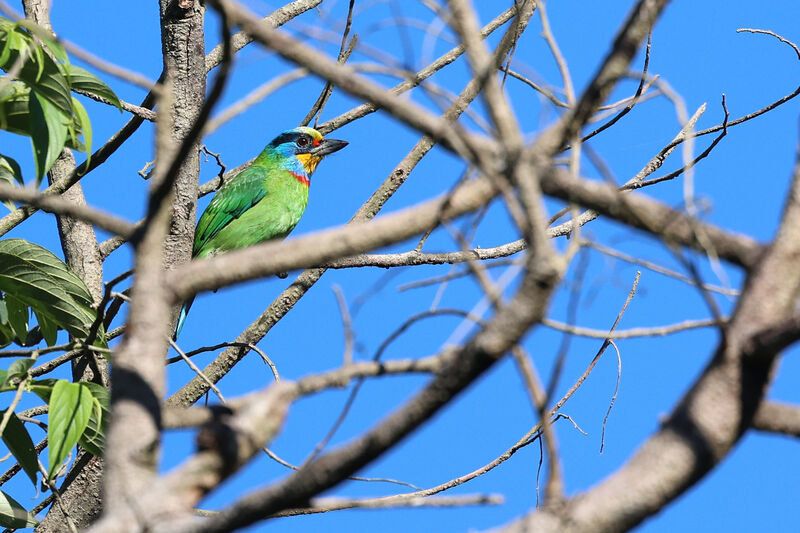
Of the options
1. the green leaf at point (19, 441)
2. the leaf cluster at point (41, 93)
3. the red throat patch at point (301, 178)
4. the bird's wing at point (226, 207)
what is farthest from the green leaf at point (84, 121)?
the red throat patch at point (301, 178)

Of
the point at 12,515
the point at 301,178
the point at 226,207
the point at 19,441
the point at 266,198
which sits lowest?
the point at 12,515

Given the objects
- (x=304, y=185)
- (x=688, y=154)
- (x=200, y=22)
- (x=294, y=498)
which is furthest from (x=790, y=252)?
(x=304, y=185)

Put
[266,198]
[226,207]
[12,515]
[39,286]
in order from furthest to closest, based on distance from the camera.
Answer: [266,198] → [226,207] → [39,286] → [12,515]

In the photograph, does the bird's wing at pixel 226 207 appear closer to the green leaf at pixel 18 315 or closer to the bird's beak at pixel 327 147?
the bird's beak at pixel 327 147

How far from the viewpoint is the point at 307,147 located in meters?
6.82

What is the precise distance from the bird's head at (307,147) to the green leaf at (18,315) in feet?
13.2

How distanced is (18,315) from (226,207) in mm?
3303

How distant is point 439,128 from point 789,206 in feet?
1.76

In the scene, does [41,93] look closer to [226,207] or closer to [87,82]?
[87,82]

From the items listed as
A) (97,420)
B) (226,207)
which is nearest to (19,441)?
(97,420)

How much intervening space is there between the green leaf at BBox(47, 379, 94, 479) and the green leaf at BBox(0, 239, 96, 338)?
494 mm

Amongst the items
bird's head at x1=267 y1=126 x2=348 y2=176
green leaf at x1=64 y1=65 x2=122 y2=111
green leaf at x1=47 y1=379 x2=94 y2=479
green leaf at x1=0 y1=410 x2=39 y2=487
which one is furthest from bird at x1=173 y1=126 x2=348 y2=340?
green leaf at x1=47 y1=379 x2=94 y2=479

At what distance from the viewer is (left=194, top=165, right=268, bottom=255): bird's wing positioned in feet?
20.2

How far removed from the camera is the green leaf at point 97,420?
2498mm
